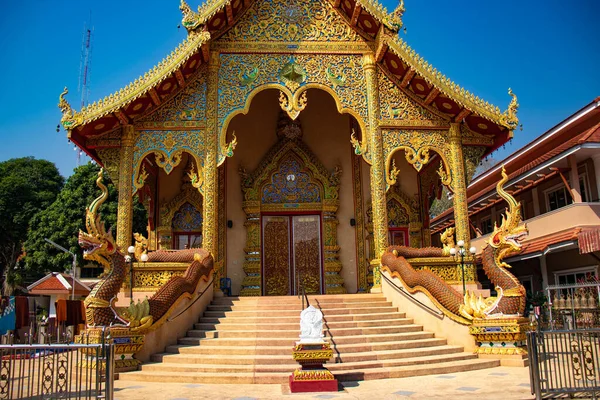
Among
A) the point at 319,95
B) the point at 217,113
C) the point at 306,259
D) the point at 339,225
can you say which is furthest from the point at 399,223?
the point at 217,113

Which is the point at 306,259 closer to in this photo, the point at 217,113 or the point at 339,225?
the point at 339,225

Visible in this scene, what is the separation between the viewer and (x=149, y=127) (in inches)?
427

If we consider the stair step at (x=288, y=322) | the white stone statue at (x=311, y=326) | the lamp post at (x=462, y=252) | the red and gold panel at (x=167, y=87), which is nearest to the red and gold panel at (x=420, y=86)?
the lamp post at (x=462, y=252)

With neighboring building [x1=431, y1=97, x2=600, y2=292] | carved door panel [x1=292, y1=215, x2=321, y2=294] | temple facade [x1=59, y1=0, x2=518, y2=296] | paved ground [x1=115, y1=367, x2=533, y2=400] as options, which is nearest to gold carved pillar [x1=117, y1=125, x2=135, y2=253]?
temple facade [x1=59, y1=0, x2=518, y2=296]

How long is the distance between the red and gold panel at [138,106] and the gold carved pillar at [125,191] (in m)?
0.28

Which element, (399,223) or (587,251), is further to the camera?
(399,223)

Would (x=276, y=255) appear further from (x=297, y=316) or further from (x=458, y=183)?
(x=458, y=183)

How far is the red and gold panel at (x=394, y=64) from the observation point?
36.5ft

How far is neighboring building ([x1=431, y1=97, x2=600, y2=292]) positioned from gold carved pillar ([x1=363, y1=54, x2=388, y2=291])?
4.29m

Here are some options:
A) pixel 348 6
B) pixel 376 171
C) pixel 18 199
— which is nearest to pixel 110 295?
pixel 376 171

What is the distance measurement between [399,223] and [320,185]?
2276 millimetres

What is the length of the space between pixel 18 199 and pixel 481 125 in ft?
79.7

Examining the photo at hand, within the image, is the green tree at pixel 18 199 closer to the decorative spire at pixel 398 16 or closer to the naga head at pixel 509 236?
the decorative spire at pixel 398 16

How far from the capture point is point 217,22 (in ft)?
36.3
